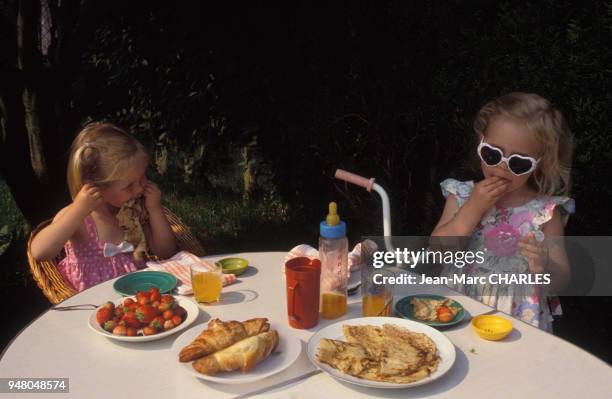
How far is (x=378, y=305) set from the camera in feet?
6.08

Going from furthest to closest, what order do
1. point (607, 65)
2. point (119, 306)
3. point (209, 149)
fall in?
point (209, 149) → point (607, 65) → point (119, 306)

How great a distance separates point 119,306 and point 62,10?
A: 9.58 ft

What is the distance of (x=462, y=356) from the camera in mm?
1620

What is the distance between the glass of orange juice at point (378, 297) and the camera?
185cm

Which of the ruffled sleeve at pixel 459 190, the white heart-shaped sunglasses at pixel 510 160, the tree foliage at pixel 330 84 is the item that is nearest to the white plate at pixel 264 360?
the white heart-shaped sunglasses at pixel 510 160

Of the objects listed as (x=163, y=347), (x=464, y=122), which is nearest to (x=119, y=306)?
(x=163, y=347)

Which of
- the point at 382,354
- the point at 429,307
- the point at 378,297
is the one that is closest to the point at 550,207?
the point at 429,307

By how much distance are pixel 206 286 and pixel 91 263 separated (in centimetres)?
92

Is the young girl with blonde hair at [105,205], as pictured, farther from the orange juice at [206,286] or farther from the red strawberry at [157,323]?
the red strawberry at [157,323]

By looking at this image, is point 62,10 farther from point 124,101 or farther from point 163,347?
point 163,347

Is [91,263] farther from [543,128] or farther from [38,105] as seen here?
[543,128]

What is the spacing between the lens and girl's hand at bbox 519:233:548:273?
86.5 inches

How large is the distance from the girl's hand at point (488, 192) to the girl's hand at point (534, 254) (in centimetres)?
23

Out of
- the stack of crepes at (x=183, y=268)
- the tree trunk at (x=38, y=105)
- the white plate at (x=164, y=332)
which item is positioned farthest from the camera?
the tree trunk at (x=38, y=105)
